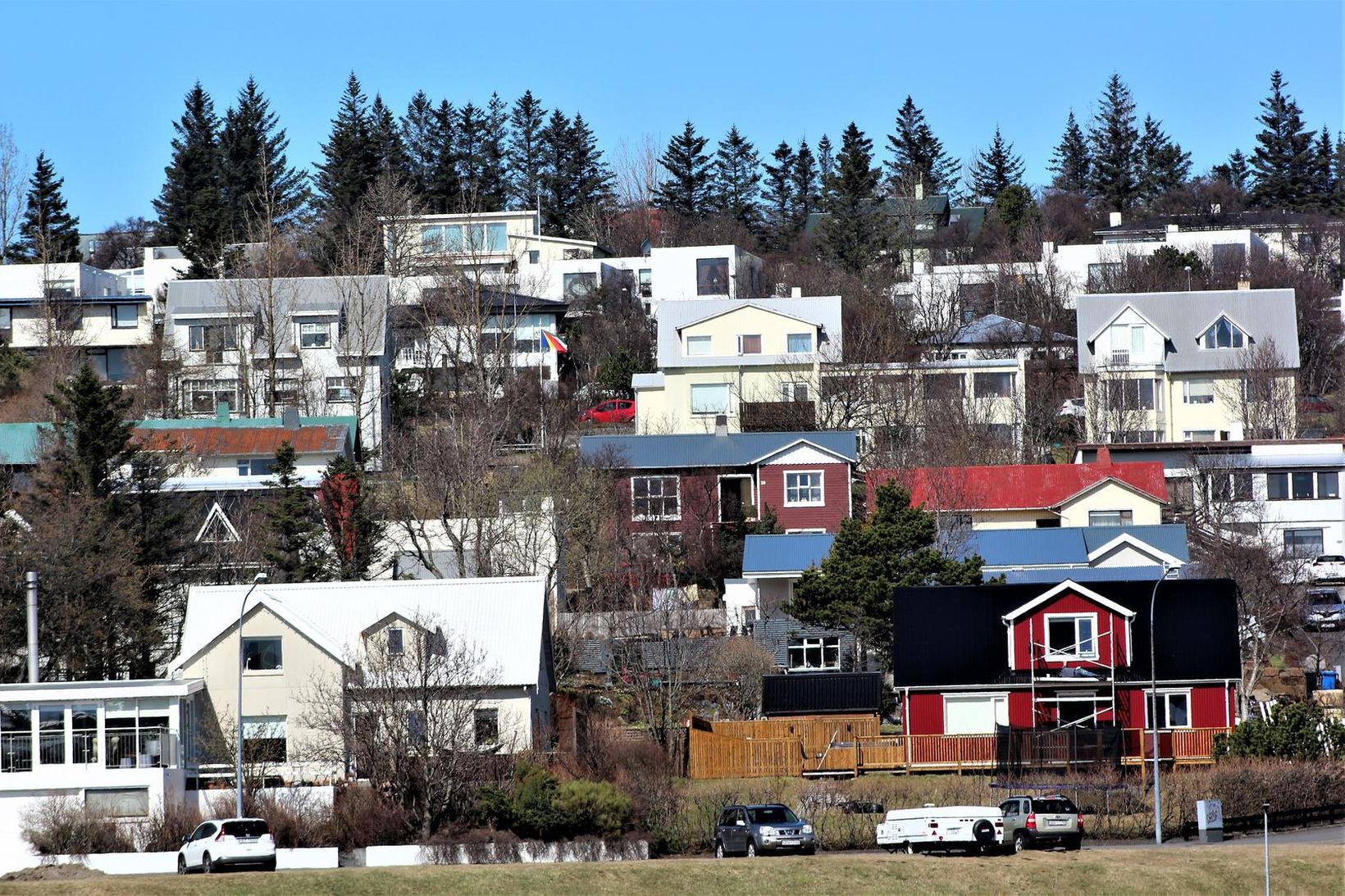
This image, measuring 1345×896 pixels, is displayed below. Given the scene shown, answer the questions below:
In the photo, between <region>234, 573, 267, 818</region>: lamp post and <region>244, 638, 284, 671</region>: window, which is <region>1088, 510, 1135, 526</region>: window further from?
<region>244, 638, 284, 671</region>: window

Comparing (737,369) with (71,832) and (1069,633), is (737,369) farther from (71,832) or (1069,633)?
(71,832)

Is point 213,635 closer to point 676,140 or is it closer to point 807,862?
point 807,862

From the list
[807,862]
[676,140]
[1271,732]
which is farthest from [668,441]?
[676,140]

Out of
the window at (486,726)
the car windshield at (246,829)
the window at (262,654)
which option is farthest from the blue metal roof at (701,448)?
the car windshield at (246,829)

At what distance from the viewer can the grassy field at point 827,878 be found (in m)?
37.2

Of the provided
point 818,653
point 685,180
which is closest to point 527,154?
point 685,180

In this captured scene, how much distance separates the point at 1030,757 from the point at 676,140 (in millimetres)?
86853

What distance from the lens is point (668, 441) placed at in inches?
2990

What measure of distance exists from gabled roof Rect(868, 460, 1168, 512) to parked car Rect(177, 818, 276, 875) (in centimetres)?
3672

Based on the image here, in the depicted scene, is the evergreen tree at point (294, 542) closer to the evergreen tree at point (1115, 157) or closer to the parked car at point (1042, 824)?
the parked car at point (1042, 824)

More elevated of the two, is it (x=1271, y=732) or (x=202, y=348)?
(x=202, y=348)

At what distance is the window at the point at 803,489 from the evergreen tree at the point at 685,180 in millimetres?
58187

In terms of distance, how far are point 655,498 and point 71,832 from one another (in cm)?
3362

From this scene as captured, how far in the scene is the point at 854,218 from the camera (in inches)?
4432
